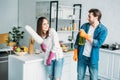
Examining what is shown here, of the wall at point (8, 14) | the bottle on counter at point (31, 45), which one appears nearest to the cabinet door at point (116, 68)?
the bottle on counter at point (31, 45)

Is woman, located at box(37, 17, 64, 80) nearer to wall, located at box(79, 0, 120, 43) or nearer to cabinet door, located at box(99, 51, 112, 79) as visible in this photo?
cabinet door, located at box(99, 51, 112, 79)

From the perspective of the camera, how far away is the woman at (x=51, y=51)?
→ 2449mm

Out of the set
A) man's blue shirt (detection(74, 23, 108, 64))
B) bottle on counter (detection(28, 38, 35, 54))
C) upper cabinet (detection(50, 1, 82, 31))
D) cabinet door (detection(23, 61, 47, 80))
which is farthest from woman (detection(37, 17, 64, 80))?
upper cabinet (detection(50, 1, 82, 31))

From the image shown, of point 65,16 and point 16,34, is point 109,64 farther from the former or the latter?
point 16,34

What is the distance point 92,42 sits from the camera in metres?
2.55

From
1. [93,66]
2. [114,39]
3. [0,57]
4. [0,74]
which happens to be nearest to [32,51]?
[93,66]

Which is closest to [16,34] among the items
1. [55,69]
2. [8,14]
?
[8,14]

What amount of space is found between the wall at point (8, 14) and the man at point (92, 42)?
4.03m

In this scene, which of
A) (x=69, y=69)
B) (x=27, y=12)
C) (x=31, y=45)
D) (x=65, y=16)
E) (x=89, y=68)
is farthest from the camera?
(x=27, y=12)

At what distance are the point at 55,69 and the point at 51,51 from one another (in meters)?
0.26

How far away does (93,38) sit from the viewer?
262 cm

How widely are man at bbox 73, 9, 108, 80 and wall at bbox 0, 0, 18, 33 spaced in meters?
4.03

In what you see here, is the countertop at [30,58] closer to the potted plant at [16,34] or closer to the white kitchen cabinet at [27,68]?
the white kitchen cabinet at [27,68]

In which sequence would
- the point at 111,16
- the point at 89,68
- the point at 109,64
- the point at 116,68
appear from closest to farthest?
the point at 89,68 → the point at 116,68 → the point at 109,64 → the point at 111,16
